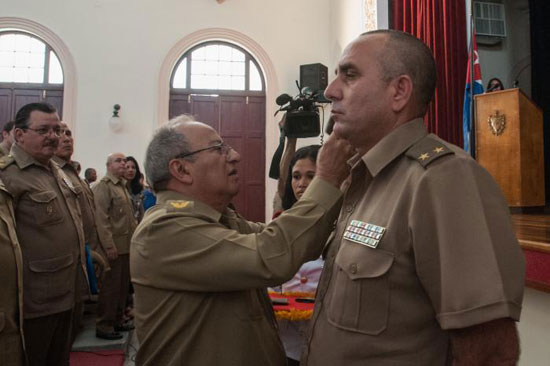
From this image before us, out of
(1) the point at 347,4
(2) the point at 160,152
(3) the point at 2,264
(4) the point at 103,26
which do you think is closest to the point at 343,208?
(2) the point at 160,152

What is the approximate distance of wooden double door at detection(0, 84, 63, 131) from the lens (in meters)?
7.01

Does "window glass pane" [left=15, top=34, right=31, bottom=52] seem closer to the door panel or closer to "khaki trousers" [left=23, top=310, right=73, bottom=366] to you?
the door panel

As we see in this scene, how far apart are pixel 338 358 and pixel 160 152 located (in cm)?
73

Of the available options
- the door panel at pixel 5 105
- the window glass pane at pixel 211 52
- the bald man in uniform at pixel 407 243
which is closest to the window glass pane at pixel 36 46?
the door panel at pixel 5 105

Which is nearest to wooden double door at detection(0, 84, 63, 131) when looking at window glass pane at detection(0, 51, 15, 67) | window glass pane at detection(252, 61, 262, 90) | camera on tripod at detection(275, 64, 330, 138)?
window glass pane at detection(0, 51, 15, 67)

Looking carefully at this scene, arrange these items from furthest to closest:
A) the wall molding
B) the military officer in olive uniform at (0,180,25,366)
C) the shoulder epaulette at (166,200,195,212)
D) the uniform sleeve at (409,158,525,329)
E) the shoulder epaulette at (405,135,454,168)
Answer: the wall molding
the military officer in olive uniform at (0,180,25,366)
the shoulder epaulette at (166,200,195,212)
the shoulder epaulette at (405,135,454,168)
the uniform sleeve at (409,158,525,329)

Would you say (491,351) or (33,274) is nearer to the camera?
(491,351)

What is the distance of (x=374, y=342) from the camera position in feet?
2.68

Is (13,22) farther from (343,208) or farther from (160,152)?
(343,208)

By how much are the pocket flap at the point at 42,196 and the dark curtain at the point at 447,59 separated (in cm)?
317

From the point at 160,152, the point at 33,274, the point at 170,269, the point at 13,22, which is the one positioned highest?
the point at 13,22

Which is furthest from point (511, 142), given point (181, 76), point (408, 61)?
point (181, 76)

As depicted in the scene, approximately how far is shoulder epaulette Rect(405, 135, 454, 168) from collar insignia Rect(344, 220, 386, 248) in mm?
154

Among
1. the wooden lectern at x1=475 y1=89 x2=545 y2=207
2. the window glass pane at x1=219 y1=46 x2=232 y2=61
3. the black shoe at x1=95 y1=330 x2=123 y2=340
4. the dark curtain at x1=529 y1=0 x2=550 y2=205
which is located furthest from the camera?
the window glass pane at x1=219 y1=46 x2=232 y2=61
